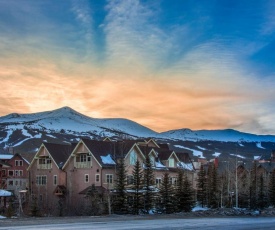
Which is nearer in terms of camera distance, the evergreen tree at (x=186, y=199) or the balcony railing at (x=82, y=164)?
the evergreen tree at (x=186, y=199)

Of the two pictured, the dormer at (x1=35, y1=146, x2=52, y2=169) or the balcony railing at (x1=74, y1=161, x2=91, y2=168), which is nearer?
the balcony railing at (x1=74, y1=161, x2=91, y2=168)

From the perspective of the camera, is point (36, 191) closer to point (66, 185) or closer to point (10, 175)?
point (66, 185)

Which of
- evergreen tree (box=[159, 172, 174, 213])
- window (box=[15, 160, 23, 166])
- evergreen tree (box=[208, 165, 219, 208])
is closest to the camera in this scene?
evergreen tree (box=[159, 172, 174, 213])

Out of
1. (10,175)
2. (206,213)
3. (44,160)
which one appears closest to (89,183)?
(44,160)

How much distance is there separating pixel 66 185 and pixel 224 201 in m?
24.9

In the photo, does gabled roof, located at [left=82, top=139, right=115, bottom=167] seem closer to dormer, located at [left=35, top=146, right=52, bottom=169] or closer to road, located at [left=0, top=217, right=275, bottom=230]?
dormer, located at [left=35, top=146, right=52, bottom=169]

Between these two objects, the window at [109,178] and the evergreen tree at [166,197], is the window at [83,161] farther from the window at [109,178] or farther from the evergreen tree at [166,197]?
the evergreen tree at [166,197]

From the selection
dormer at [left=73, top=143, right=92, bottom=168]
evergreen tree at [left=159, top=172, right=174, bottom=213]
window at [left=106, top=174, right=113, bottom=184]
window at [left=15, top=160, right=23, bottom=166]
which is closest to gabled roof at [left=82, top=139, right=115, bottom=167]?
dormer at [left=73, top=143, right=92, bottom=168]

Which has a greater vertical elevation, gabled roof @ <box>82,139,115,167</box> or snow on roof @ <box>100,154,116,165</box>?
gabled roof @ <box>82,139,115,167</box>

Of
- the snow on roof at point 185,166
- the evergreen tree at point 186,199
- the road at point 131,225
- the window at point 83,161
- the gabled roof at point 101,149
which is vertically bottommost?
the evergreen tree at point 186,199

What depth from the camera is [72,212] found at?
1923 inches

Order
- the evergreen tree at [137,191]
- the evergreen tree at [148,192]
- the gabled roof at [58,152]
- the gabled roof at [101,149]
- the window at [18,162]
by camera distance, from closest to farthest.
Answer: the evergreen tree at [137,191] → the evergreen tree at [148,192] → the gabled roof at [101,149] → the gabled roof at [58,152] → the window at [18,162]

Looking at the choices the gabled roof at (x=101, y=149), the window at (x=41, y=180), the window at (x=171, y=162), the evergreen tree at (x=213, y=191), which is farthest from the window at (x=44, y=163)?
the evergreen tree at (x=213, y=191)

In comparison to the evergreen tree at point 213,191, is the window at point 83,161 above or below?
above
